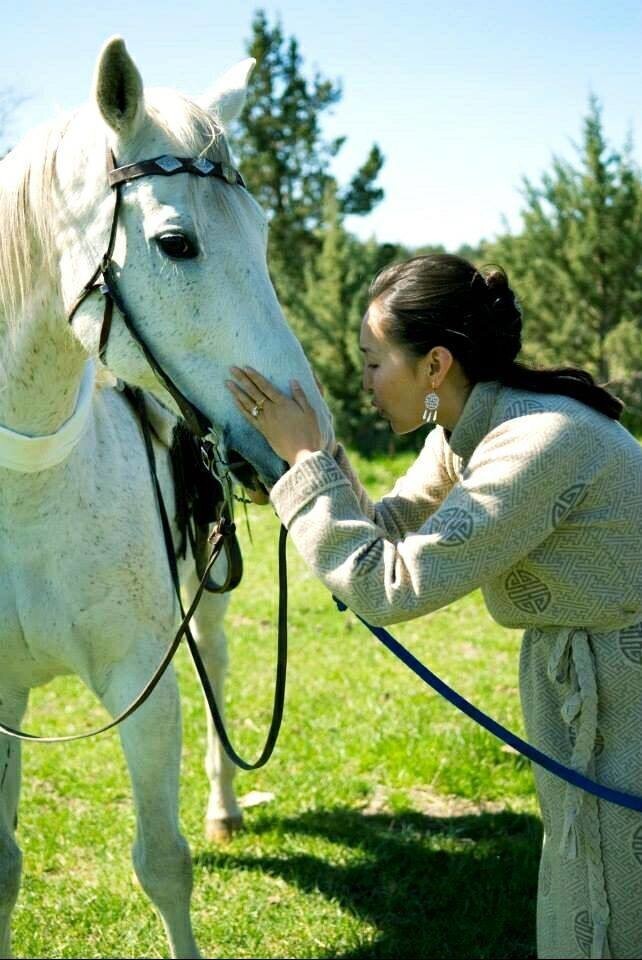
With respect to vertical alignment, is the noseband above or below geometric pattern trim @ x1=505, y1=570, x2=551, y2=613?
above

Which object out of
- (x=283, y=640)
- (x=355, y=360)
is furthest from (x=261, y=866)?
(x=355, y=360)

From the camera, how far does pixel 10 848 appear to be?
2.62 m

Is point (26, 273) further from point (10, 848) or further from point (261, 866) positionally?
point (261, 866)

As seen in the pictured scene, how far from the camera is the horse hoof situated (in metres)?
3.76

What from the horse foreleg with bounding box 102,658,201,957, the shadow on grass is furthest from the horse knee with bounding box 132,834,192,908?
the shadow on grass

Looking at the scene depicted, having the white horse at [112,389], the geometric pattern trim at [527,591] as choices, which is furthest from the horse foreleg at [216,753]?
the geometric pattern trim at [527,591]

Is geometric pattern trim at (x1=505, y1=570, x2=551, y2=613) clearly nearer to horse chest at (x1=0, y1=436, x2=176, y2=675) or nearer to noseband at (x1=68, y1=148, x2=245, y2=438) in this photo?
noseband at (x1=68, y1=148, x2=245, y2=438)

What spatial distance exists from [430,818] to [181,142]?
2.89 m

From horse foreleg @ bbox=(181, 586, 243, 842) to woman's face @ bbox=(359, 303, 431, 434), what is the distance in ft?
6.85

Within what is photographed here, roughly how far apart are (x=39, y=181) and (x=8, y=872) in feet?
6.03

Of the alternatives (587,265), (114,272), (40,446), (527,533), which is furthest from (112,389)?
(587,265)

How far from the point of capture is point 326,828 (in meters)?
3.79

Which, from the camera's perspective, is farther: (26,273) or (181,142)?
(26,273)

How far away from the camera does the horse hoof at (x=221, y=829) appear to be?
3.76 m
